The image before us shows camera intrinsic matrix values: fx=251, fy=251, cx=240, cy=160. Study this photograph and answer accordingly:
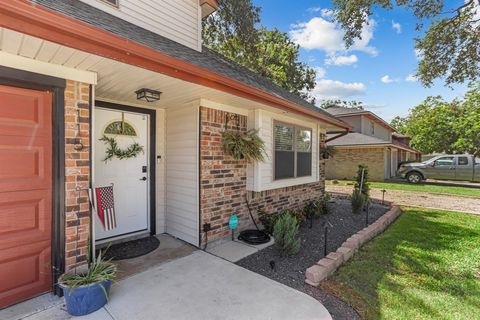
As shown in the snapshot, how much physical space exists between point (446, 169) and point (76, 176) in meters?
17.5

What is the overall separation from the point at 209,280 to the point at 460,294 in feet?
9.71

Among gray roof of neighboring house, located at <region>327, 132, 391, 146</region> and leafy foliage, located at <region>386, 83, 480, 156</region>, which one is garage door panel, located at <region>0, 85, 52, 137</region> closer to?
gray roof of neighboring house, located at <region>327, 132, 391, 146</region>

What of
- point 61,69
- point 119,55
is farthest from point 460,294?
point 61,69

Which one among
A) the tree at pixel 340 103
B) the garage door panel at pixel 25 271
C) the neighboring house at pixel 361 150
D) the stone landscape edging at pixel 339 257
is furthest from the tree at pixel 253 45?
the tree at pixel 340 103

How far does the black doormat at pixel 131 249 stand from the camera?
12.1 feet

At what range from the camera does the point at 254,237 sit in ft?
14.6

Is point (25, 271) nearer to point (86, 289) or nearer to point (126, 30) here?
point (86, 289)

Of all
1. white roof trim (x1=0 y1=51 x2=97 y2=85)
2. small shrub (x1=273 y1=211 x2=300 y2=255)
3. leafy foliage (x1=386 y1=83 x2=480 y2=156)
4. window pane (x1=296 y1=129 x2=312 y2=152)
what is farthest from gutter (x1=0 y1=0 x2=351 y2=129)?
leafy foliage (x1=386 y1=83 x2=480 y2=156)

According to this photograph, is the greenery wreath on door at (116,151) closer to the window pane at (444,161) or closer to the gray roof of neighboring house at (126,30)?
the gray roof of neighboring house at (126,30)

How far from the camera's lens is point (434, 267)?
365 cm

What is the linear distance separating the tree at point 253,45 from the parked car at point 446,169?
996 centimetres

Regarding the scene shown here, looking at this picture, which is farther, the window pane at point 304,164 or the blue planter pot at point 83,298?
the window pane at point 304,164

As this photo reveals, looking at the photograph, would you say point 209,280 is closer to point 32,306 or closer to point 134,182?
point 32,306

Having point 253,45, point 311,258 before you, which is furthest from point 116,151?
point 253,45
